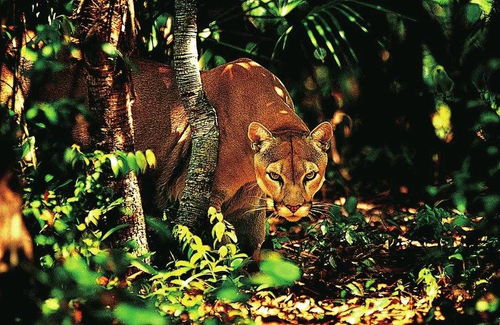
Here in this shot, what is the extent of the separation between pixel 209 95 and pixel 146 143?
584 millimetres

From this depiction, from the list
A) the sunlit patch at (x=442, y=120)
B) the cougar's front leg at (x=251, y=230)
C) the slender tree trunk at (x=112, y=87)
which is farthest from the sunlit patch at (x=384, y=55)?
the slender tree trunk at (x=112, y=87)

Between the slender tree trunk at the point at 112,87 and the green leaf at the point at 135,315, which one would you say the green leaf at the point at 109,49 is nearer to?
the slender tree trunk at the point at 112,87

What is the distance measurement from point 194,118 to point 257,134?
0.39 metres

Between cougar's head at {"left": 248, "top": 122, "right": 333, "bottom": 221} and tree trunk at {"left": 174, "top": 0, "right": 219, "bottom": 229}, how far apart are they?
28 centimetres

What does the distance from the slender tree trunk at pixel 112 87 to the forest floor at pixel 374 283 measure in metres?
0.68

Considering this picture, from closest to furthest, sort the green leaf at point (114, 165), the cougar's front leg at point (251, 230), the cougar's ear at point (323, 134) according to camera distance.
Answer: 1. the green leaf at point (114, 165)
2. the cougar's ear at point (323, 134)
3. the cougar's front leg at point (251, 230)

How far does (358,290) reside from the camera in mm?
4250

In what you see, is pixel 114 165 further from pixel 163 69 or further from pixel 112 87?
pixel 163 69

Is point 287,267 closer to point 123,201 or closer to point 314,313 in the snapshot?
point 123,201

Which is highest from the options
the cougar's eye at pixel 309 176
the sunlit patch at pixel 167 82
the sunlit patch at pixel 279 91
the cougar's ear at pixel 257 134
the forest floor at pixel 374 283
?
the sunlit patch at pixel 167 82

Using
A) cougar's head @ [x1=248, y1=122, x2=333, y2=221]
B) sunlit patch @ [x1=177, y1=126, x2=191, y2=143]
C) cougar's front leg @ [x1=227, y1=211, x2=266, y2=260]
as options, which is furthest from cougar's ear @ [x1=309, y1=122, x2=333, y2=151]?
sunlit patch @ [x1=177, y1=126, x2=191, y2=143]

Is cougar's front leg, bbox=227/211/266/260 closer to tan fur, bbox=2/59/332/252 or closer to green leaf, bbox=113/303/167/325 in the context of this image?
tan fur, bbox=2/59/332/252

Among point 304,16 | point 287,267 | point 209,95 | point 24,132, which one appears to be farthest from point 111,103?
point 304,16

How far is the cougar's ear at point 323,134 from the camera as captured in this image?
4480 mm
